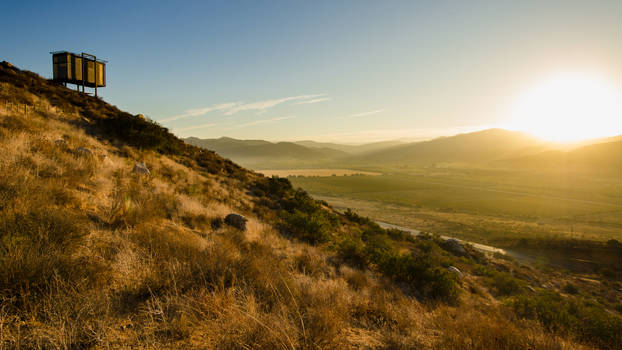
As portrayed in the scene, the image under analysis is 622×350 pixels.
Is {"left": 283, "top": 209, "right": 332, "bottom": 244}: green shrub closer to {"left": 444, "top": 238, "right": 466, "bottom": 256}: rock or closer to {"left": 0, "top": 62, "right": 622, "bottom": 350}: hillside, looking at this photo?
{"left": 0, "top": 62, "right": 622, "bottom": 350}: hillside

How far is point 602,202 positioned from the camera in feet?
168

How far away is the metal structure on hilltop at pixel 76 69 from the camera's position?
1563cm

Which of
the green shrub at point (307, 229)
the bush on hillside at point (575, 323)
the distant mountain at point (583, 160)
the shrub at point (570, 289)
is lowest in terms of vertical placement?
the shrub at point (570, 289)

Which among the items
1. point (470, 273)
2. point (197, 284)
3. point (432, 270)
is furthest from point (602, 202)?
point (197, 284)

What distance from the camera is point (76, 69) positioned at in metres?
16.1

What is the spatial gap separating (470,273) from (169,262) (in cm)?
1469

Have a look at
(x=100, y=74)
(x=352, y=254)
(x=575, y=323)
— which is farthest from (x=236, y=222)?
(x=100, y=74)

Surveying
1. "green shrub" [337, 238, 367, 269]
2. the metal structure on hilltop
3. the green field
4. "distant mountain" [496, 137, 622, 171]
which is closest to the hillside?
"green shrub" [337, 238, 367, 269]

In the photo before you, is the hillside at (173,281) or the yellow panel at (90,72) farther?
the yellow panel at (90,72)

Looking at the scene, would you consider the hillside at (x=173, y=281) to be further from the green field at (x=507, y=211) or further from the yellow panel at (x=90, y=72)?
the green field at (x=507, y=211)

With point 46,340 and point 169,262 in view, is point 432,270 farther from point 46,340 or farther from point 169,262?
point 46,340

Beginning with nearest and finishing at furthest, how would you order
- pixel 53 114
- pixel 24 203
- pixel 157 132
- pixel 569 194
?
pixel 24 203, pixel 53 114, pixel 157 132, pixel 569 194

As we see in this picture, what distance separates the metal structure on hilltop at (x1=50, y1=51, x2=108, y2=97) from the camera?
51.3 feet

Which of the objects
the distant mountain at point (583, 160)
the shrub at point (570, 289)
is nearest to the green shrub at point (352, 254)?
the shrub at point (570, 289)
